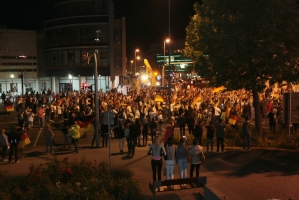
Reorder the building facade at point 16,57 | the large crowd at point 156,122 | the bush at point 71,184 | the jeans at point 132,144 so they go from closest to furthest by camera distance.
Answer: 1. the bush at point 71,184
2. the large crowd at point 156,122
3. the jeans at point 132,144
4. the building facade at point 16,57

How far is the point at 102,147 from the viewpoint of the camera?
57.1ft

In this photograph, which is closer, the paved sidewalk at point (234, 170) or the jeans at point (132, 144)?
the paved sidewalk at point (234, 170)

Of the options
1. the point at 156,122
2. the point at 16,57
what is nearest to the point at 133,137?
the point at 156,122

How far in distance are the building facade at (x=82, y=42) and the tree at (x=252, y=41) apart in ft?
114

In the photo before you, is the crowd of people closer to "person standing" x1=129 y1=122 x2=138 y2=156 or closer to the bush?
"person standing" x1=129 y1=122 x2=138 y2=156

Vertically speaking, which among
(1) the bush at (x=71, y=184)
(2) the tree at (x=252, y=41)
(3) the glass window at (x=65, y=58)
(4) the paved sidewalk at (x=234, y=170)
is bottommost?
(4) the paved sidewalk at (x=234, y=170)

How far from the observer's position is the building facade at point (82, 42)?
51.8m

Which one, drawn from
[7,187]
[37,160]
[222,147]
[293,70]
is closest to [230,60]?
[293,70]

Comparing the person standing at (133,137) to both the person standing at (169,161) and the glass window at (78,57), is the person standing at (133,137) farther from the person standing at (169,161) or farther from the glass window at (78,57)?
the glass window at (78,57)

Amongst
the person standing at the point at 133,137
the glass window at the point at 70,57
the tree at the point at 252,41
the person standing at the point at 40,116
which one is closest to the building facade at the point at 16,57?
the glass window at the point at 70,57

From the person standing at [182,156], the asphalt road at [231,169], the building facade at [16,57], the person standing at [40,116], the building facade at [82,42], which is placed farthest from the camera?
the building facade at [16,57]

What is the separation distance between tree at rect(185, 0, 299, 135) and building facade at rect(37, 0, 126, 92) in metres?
34.7

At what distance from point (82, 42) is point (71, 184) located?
148 ft

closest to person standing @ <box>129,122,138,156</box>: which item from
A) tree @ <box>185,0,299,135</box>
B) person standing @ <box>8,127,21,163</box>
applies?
person standing @ <box>8,127,21,163</box>
